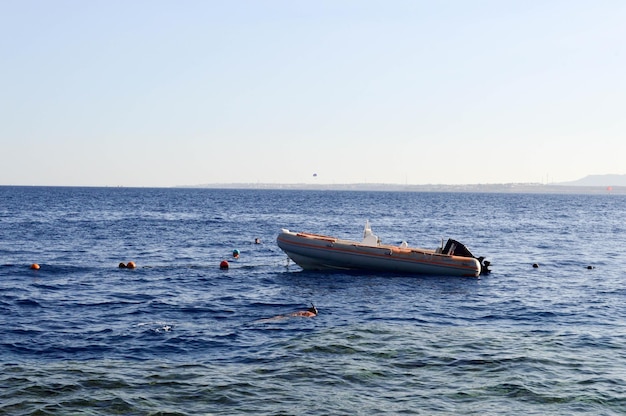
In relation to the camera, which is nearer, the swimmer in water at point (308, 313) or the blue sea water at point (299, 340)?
the blue sea water at point (299, 340)

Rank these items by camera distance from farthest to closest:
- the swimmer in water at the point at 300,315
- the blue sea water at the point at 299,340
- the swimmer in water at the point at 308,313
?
the swimmer in water at the point at 308,313, the swimmer in water at the point at 300,315, the blue sea water at the point at 299,340

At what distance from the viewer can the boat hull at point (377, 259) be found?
100.0ft

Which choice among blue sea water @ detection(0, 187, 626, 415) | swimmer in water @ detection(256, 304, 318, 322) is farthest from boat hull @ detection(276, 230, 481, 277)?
swimmer in water @ detection(256, 304, 318, 322)

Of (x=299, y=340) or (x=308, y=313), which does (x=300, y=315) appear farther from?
(x=299, y=340)

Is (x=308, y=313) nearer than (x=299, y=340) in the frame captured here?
No

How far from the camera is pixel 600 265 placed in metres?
36.9

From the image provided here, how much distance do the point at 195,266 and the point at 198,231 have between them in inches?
872

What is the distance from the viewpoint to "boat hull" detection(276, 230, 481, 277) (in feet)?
100.0

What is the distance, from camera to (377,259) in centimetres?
3058

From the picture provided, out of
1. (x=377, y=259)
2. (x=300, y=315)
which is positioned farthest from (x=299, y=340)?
(x=377, y=259)

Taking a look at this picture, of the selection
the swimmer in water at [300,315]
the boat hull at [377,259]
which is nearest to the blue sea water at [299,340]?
the swimmer in water at [300,315]

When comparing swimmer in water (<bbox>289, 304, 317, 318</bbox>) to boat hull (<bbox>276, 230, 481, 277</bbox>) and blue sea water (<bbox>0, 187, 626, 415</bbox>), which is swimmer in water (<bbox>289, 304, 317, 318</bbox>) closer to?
blue sea water (<bbox>0, 187, 626, 415</bbox>)

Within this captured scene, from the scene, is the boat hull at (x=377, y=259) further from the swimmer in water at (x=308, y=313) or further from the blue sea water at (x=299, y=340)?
the swimmer in water at (x=308, y=313)

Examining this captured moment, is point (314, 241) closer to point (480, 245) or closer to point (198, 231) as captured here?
point (480, 245)
